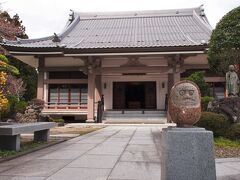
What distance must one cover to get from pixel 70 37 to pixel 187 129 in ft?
72.0

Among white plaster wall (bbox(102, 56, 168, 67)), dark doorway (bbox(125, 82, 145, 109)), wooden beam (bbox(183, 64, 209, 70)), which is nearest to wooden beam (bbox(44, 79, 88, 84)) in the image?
white plaster wall (bbox(102, 56, 168, 67))

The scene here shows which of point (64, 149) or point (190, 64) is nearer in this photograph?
point (64, 149)

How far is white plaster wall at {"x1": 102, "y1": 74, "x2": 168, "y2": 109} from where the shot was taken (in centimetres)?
2411

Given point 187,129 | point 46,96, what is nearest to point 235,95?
point 187,129

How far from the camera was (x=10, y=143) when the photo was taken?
7.75 meters

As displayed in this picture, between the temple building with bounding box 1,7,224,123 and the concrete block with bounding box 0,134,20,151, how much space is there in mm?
12340

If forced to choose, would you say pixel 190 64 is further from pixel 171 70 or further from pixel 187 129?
pixel 187 129

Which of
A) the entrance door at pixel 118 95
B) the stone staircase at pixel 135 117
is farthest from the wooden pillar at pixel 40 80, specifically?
the entrance door at pixel 118 95

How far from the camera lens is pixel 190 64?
20.9 meters

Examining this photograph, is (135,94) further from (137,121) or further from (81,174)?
(81,174)

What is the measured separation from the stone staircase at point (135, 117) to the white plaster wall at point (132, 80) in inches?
83.6

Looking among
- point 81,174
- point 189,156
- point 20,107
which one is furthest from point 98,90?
point 189,156

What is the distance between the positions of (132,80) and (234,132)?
597 inches

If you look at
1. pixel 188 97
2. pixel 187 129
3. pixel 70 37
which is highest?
pixel 70 37
